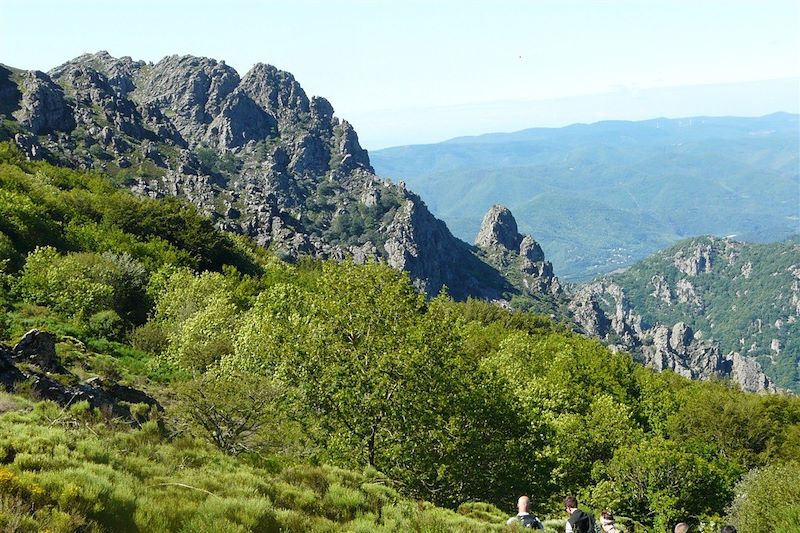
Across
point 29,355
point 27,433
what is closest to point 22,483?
point 27,433

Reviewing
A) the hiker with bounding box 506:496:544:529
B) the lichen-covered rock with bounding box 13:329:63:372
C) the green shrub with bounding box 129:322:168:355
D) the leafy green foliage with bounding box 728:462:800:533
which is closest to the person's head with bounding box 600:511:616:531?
the hiker with bounding box 506:496:544:529

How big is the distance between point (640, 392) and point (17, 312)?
56.2m

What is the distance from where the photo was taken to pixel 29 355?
69.6 feet

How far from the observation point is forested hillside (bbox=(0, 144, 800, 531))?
12.2 metres

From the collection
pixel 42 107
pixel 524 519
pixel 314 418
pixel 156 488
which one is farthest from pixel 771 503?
pixel 42 107

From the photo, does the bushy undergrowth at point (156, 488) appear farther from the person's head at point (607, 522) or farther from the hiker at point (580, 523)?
the person's head at point (607, 522)

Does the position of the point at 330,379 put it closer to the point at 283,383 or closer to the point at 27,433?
the point at 283,383

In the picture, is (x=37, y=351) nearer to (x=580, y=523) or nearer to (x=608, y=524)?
(x=580, y=523)

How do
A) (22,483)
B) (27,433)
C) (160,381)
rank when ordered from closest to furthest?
(22,483)
(27,433)
(160,381)

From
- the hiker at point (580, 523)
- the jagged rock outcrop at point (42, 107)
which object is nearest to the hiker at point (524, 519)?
the hiker at point (580, 523)

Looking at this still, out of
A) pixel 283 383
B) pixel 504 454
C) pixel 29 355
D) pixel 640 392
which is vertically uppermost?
pixel 29 355

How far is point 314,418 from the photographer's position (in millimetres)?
24172

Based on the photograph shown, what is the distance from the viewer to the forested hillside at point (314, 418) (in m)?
12.2

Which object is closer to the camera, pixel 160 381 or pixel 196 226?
pixel 160 381
